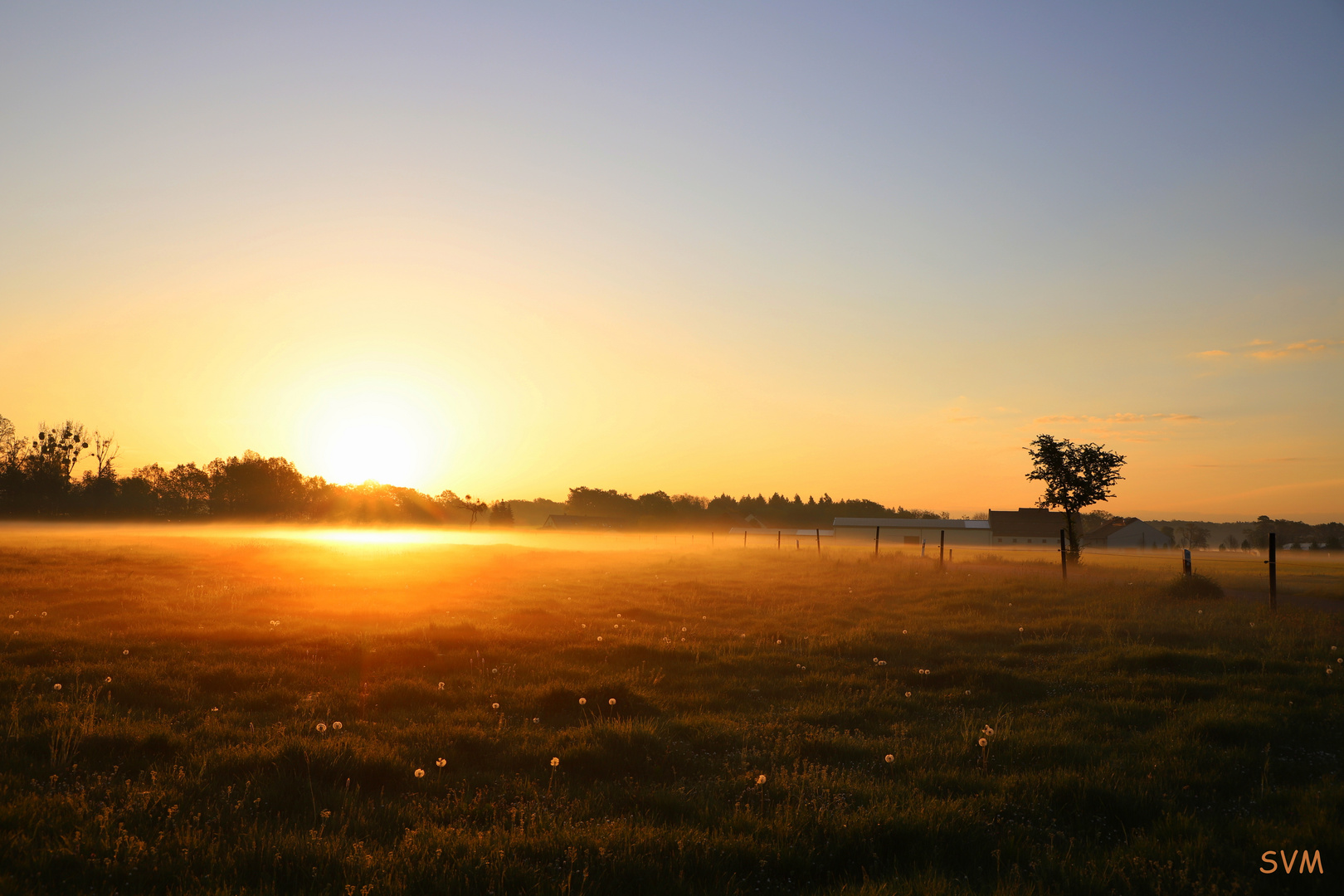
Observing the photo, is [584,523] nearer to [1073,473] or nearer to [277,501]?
[277,501]

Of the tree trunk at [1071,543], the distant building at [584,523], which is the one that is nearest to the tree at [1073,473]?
the tree trunk at [1071,543]

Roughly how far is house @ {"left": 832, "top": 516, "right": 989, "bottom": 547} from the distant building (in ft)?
146

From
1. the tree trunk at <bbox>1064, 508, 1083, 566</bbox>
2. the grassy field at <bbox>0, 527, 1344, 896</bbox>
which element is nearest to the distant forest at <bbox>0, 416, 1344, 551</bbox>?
the tree trunk at <bbox>1064, 508, 1083, 566</bbox>

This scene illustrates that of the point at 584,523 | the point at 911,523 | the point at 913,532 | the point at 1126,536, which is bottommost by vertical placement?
the point at 584,523

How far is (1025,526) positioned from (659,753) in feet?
368

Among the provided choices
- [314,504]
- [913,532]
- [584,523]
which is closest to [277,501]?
[314,504]

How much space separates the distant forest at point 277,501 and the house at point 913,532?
25.1 metres

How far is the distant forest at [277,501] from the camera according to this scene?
90562 mm

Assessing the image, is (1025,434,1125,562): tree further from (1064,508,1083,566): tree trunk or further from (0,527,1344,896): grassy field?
(0,527,1344,896): grassy field

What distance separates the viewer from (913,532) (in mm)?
121375

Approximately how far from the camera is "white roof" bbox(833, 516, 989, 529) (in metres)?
122

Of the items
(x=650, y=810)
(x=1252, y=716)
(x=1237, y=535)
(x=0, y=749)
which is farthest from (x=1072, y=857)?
(x=1237, y=535)

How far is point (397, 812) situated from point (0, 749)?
15.3 feet

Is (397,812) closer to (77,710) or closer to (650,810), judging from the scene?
(650,810)
